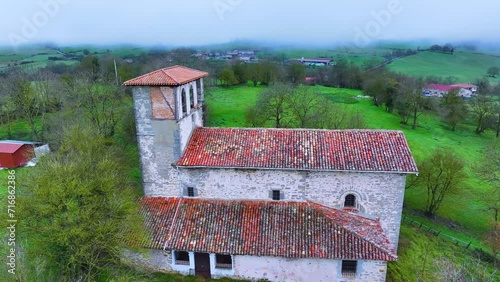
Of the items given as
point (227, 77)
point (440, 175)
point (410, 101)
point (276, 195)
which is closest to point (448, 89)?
point (410, 101)

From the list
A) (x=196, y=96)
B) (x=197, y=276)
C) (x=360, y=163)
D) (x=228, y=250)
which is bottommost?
(x=197, y=276)

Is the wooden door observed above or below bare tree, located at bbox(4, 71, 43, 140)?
below

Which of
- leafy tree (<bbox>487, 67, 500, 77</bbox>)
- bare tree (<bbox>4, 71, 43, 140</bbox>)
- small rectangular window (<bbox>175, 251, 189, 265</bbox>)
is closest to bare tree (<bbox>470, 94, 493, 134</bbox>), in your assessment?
small rectangular window (<bbox>175, 251, 189, 265</bbox>)

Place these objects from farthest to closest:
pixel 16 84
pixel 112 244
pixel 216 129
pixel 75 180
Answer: pixel 16 84 < pixel 216 129 < pixel 112 244 < pixel 75 180

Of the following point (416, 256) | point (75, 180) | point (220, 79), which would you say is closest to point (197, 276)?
point (75, 180)

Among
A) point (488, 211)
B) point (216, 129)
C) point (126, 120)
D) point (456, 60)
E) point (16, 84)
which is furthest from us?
point (456, 60)

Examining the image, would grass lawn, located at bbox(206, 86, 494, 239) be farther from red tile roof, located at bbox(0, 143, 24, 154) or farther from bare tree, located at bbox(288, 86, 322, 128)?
red tile roof, located at bbox(0, 143, 24, 154)

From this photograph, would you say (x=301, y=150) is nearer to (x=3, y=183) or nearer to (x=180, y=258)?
(x=180, y=258)

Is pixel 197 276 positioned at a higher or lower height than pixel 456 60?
lower

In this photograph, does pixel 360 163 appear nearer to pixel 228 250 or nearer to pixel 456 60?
pixel 228 250
